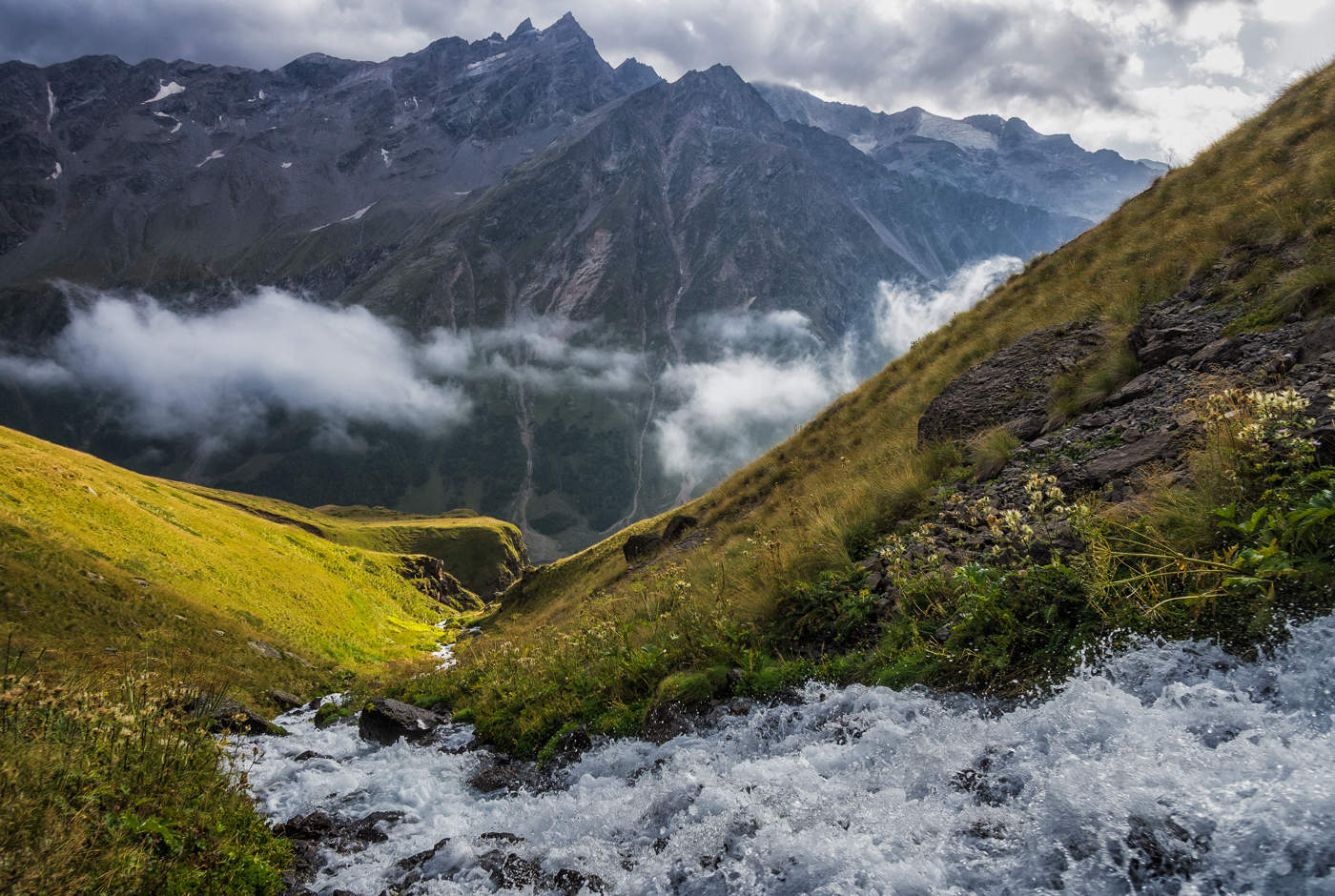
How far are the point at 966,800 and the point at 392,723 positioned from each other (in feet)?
32.8

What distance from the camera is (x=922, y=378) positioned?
2002 centimetres

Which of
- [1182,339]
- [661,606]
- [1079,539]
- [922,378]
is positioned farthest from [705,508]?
[1079,539]

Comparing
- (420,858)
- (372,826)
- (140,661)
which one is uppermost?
(140,661)

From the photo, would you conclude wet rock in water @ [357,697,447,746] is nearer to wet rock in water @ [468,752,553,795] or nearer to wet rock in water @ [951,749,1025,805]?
wet rock in water @ [468,752,553,795]

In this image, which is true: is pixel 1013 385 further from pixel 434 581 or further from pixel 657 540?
pixel 434 581

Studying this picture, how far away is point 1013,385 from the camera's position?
13.2 m

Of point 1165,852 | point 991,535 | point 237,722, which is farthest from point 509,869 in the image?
point 237,722

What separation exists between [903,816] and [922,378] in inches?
703

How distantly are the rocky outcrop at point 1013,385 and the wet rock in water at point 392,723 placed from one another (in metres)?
12.2

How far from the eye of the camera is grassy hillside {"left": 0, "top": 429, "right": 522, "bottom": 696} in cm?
1395

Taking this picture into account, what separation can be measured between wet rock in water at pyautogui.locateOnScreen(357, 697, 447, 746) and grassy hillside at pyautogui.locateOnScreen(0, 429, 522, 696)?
12.1ft

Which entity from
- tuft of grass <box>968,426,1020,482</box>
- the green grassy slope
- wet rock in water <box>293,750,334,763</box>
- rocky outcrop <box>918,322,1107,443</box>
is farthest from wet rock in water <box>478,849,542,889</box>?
the green grassy slope

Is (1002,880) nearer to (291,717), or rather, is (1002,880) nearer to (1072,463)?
(1072,463)

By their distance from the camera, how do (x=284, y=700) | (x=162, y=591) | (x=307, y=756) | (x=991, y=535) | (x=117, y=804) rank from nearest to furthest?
(x=117, y=804), (x=991, y=535), (x=307, y=756), (x=284, y=700), (x=162, y=591)
